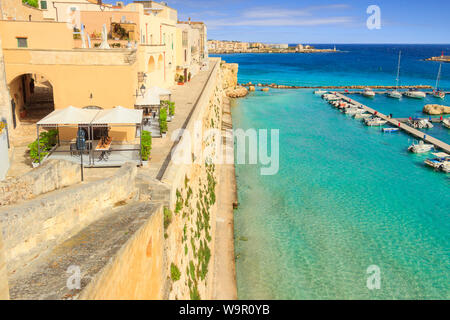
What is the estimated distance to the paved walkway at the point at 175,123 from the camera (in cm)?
1212

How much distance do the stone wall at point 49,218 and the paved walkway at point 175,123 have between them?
368 centimetres

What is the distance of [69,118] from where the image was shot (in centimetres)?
1180

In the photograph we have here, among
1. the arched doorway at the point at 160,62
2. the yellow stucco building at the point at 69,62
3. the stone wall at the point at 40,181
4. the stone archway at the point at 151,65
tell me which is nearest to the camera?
the stone wall at the point at 40,181

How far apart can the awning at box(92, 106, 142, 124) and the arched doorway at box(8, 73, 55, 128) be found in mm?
3489

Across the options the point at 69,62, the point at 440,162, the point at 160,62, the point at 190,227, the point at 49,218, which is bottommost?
the point at 440,162

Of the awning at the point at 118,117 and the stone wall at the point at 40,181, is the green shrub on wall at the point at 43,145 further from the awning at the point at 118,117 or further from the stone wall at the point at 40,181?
the stone wall at the point at 40,181

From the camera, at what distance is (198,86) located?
105ft

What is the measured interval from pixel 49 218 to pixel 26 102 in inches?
612

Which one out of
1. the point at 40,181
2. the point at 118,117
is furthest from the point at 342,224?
the point at 40,181

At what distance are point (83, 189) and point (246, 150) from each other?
77.6ft

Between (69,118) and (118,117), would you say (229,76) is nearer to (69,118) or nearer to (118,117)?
(118,117)

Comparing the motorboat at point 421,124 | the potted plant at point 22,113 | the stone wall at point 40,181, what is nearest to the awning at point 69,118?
the stone wall at point 40,181

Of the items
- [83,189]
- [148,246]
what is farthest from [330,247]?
[83,189]

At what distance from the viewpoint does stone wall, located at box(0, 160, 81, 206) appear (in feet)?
20.8
